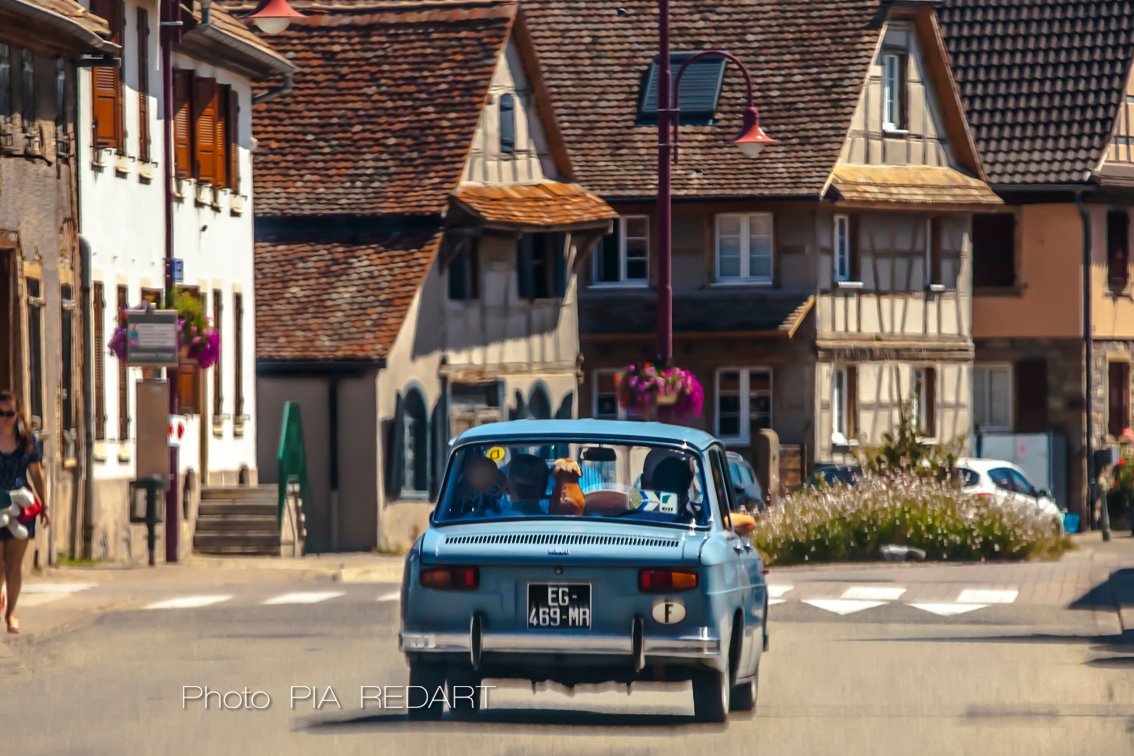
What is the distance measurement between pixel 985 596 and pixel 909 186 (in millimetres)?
27874

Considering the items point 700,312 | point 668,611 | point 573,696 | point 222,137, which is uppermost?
point 222,137

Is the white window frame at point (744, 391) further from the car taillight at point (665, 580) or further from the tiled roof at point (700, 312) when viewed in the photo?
the car taillight at point (665, 580)

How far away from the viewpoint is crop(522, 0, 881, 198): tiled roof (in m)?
50.9

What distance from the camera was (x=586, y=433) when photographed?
13727 mm

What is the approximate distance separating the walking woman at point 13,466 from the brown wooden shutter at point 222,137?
62.7 ft

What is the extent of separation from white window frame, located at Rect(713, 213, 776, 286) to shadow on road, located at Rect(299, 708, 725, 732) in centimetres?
3775

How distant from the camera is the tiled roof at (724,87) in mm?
50875

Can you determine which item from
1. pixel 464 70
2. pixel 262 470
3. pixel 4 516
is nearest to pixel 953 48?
pixel 464 70

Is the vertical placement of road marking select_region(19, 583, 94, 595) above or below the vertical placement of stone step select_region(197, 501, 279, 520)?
below

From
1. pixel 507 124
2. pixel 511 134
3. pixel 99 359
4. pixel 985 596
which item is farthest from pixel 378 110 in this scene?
pixel 985 596

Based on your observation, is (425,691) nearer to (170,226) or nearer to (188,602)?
(188,602)

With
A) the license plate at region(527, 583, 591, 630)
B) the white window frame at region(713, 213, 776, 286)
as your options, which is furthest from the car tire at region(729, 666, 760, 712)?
the white window frame at region(713, 213, 776, 286)

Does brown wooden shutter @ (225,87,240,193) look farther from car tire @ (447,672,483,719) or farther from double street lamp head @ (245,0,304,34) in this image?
car tire @ (447,672,483,719)

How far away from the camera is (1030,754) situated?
12.1 m
